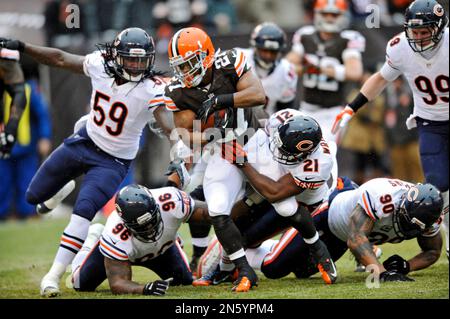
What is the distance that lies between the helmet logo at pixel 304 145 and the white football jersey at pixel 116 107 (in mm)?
1171

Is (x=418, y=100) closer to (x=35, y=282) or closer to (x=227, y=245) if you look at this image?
(x=227, y=245)

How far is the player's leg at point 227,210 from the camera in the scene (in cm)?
595

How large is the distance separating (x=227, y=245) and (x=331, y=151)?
98cm

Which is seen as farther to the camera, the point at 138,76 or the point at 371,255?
the point at 138,76

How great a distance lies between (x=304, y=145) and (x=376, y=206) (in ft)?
1.97

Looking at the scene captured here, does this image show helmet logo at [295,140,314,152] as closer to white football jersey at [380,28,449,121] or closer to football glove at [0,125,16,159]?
white football jersey at [380,28,449,121]

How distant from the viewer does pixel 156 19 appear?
11.6m

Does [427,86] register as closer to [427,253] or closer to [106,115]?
[427,253]

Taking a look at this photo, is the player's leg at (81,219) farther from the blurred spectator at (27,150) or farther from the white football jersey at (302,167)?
the blurred spectator at (27,150)

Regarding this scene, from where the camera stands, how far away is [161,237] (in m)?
6.09

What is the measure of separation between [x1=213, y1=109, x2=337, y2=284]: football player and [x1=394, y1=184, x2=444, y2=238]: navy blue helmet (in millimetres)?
547

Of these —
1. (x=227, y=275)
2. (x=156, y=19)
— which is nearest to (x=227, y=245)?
(x=227, y=275)

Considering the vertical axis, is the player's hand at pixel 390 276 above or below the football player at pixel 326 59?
below

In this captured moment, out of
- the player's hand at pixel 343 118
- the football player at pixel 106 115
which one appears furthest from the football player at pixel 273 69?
the football player at pixel 106 115
